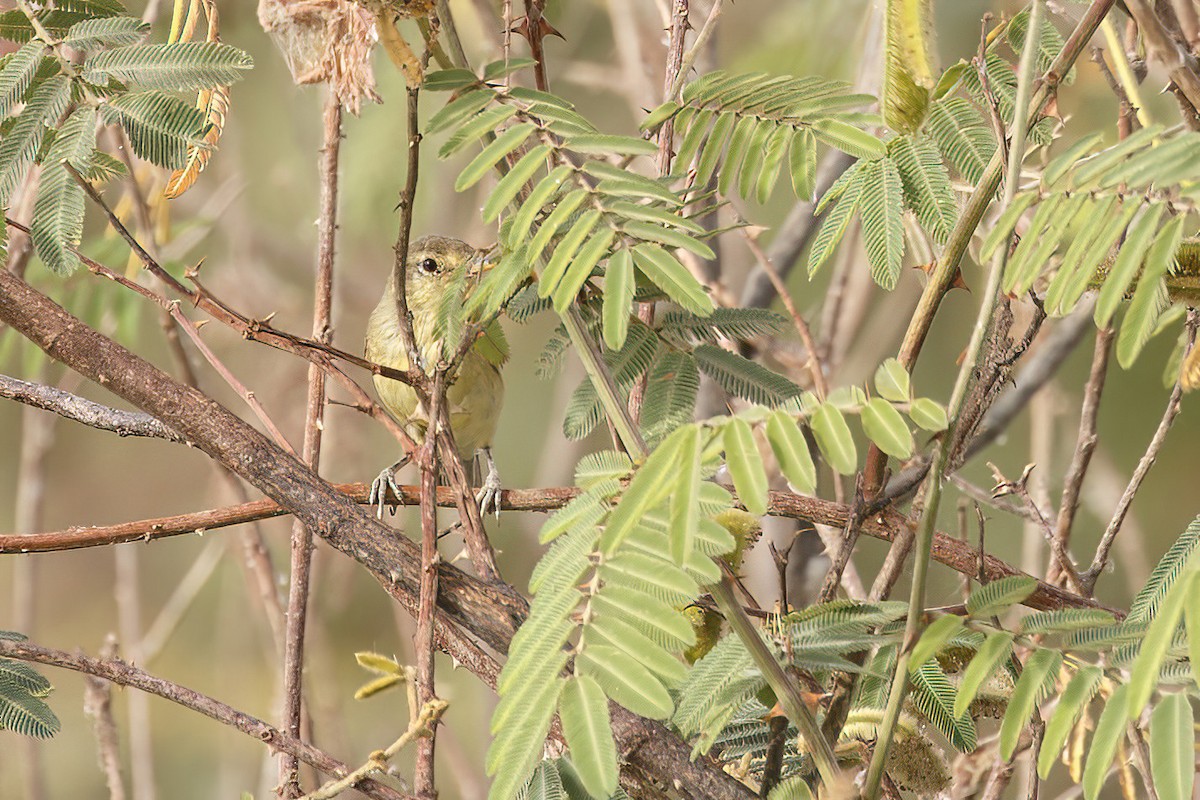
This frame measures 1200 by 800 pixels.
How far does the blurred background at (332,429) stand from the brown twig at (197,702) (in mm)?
1447

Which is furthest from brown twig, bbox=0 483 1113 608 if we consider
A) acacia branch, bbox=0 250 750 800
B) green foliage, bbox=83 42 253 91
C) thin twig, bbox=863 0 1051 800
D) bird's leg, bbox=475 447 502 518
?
green foliage, bbox=83 42 253 91

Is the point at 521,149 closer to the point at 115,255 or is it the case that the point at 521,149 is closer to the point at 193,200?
the point at 115,255

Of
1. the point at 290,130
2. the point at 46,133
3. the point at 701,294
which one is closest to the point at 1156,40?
the point at 701,294

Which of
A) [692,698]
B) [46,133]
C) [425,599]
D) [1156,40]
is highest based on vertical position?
[46,133]

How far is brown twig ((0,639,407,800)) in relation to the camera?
4.58 feet

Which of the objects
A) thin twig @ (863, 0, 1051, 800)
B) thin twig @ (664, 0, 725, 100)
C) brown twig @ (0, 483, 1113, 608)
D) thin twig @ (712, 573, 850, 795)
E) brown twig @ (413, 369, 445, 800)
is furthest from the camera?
thin twig @ (664, 0, 725, 100)

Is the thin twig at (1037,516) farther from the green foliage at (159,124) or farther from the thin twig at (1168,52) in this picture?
the green foliage at (159,124)

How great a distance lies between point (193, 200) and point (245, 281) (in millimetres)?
1155

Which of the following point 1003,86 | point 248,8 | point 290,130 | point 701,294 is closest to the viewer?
point 701,294

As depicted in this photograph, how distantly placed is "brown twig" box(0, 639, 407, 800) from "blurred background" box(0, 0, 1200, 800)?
145cm

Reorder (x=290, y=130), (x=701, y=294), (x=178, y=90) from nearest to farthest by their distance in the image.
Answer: (x=701, y=294)
(x=178, y=90)
(x=290, y=130)

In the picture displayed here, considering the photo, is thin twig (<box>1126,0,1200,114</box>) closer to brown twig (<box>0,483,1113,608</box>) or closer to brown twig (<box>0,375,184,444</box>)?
brown twig (<box>0,483,1113,608</box>)

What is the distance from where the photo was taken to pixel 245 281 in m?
4.98

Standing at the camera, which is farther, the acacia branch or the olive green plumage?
the olive green plumage
